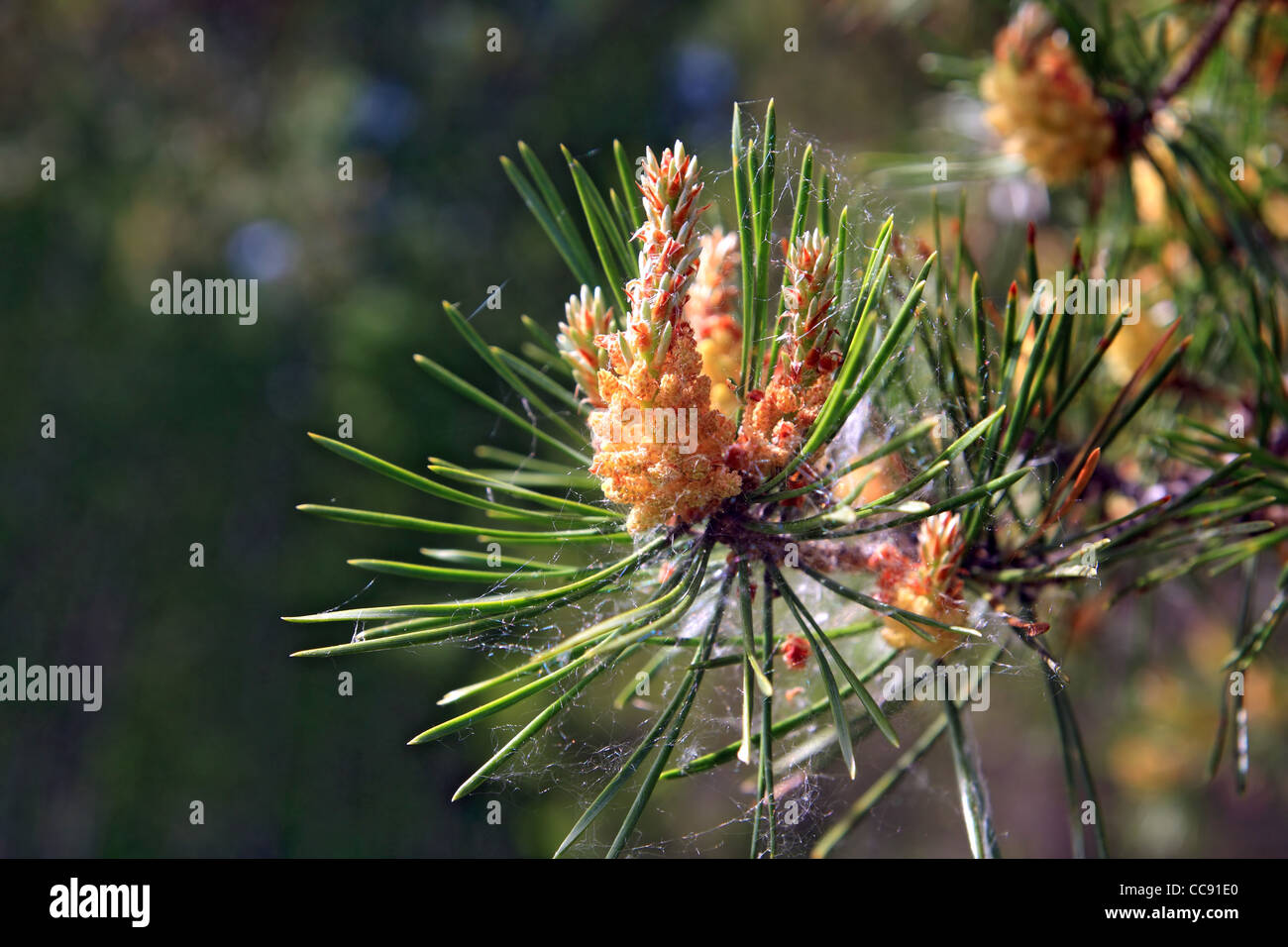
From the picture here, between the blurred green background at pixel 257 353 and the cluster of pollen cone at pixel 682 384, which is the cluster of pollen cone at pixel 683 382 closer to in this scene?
the cluster of pollen cone at pixel 682 384

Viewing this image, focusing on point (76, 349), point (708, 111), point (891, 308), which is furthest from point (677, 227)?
point (76, 349)

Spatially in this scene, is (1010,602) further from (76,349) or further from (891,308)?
(76,349)

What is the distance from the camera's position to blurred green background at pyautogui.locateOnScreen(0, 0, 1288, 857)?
2.28m

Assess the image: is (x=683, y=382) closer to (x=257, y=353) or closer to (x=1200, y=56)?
(x=1200, y=56)

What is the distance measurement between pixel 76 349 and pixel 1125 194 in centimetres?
254

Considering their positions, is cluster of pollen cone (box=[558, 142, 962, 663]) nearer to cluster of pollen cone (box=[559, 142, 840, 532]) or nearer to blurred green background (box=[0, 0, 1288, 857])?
cluster of pollen cone (box=[559, 142, 840, 532])

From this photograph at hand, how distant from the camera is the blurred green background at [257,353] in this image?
2.28 meters

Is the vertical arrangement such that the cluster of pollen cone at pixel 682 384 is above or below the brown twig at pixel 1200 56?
below

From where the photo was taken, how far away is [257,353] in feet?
8.01

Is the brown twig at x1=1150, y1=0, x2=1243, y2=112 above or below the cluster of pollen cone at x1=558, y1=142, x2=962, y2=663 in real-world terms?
above

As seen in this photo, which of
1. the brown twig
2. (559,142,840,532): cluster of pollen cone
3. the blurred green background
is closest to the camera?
(559,142,840,532): cluster of pollen cone

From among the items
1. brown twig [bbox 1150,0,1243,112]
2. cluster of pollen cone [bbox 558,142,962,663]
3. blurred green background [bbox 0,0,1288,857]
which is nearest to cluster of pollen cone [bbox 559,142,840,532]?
cluster of pollen cone [bbox 558,142,962,663]

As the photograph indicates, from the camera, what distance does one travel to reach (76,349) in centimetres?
241

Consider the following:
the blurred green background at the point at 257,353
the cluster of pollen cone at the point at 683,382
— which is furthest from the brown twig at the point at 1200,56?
the blurred green background at the point at 257,353
